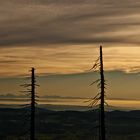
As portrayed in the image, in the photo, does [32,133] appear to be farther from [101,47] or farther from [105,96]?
[101,47]

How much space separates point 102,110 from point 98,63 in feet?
16.1

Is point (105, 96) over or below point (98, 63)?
below

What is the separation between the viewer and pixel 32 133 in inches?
1987

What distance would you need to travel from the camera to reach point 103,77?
4606 centimetres

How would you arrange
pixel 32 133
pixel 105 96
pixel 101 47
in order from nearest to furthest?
1. pixel 101 47
2. pixel 105 96
3. pixel 32 133

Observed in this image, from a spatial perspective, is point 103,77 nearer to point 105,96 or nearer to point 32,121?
point 105,96

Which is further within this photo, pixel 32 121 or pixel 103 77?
pixel 32 121

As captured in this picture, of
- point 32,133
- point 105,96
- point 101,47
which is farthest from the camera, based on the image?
point 32,133

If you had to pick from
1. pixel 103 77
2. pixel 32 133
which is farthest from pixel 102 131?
pixel 32 133

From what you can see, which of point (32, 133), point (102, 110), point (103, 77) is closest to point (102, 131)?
point (102, 110)

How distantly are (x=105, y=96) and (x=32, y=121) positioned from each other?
8916 millimetres

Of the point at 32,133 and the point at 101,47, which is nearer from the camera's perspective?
the point at 101,47

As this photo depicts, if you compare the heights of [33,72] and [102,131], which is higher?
[33,72]

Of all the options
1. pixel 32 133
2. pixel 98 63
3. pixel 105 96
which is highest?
pixel 98 63
